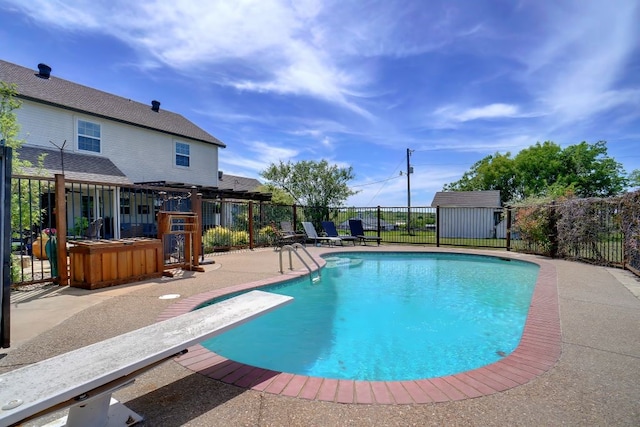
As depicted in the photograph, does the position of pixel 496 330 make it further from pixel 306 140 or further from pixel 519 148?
pixel 519 148

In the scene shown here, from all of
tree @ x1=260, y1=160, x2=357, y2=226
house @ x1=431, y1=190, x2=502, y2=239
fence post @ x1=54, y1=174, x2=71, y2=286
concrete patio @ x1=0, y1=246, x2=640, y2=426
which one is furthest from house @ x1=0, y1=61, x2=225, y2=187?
house @ x1=431, y1=190, x2=502, y2=239

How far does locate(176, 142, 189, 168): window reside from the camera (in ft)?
55.2

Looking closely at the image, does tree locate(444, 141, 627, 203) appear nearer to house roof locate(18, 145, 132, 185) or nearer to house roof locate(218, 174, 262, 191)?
house roof locate(218, 174, 262, 191)

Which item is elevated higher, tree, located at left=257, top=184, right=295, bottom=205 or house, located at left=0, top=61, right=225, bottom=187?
house, located at left=0, top=61, right=225, bottom=187

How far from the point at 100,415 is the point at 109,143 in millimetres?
15309

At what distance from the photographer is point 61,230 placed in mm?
5340

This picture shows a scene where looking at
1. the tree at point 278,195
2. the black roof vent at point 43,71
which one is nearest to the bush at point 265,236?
the tree at point 278,195

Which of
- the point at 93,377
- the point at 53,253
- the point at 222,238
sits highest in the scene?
the point at 53,253

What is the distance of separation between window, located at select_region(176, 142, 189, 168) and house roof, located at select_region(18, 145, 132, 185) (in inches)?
133

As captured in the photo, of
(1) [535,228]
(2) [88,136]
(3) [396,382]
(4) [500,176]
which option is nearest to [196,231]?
(3) [396,382]

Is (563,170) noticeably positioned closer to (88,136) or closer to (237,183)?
(237,183)

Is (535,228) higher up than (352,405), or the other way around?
(535,228)

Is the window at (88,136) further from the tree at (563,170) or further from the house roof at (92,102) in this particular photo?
the tree at (563,170)

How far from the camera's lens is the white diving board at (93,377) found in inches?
57.1
